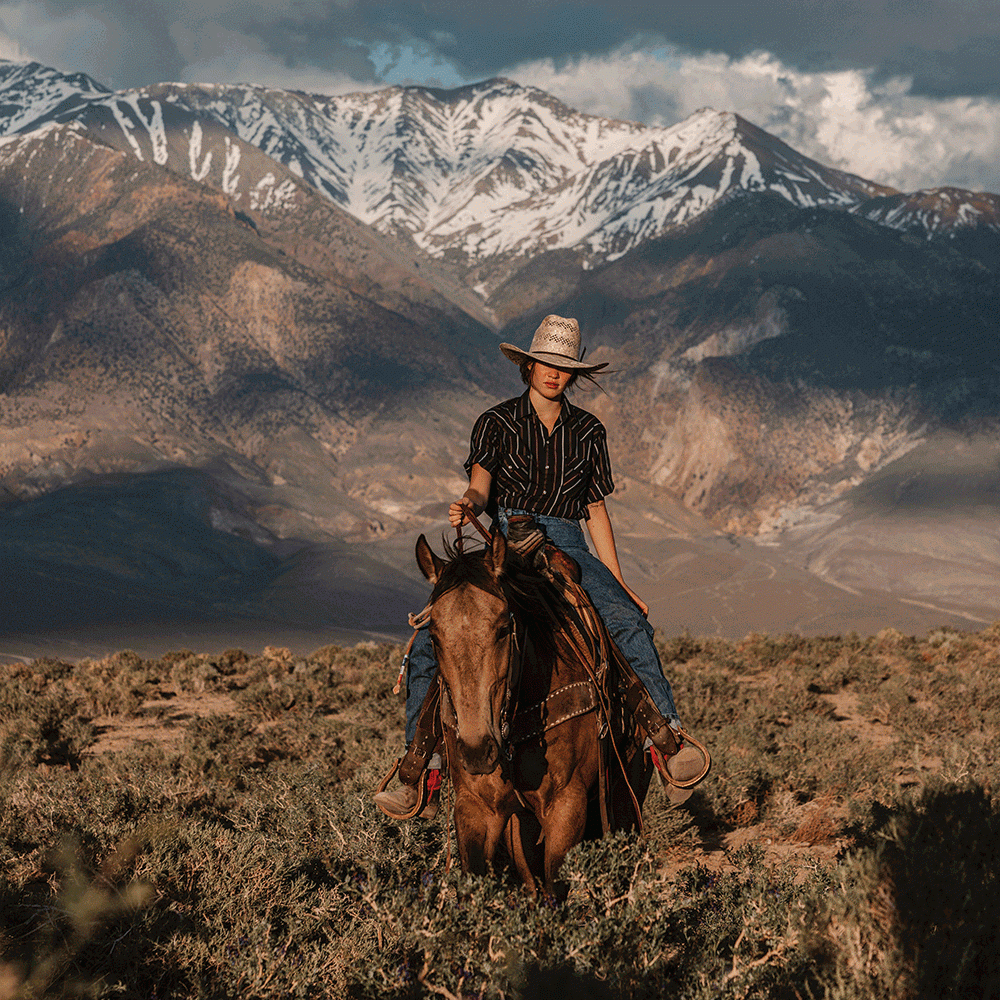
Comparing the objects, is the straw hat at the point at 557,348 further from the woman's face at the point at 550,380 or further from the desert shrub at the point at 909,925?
the desert shrub at the point at 909,925

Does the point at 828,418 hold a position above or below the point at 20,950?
above

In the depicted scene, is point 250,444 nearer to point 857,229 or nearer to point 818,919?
point 857,229

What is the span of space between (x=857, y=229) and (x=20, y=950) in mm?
162820

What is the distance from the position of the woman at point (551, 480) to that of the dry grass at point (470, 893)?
756mm

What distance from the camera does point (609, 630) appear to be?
5316 mm

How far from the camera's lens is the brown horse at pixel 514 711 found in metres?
3.96

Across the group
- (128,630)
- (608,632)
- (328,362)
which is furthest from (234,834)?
Result: (328,362)

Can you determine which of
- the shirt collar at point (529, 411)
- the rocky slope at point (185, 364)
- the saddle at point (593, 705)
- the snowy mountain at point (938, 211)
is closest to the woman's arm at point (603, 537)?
the saddle at point (593, 705)

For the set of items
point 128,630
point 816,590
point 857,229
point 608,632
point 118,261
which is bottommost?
point 128,630

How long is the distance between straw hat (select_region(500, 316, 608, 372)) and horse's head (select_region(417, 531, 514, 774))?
4.73 ft

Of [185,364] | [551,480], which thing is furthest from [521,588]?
[185,364]

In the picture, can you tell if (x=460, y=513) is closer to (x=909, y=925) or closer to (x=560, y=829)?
(x=560, y=829)

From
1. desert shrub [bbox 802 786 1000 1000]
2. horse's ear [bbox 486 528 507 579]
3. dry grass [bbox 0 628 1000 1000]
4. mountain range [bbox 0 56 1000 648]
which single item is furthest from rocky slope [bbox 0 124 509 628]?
desert shrub [bbox 802 786 1000 1000]

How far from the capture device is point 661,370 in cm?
13675
